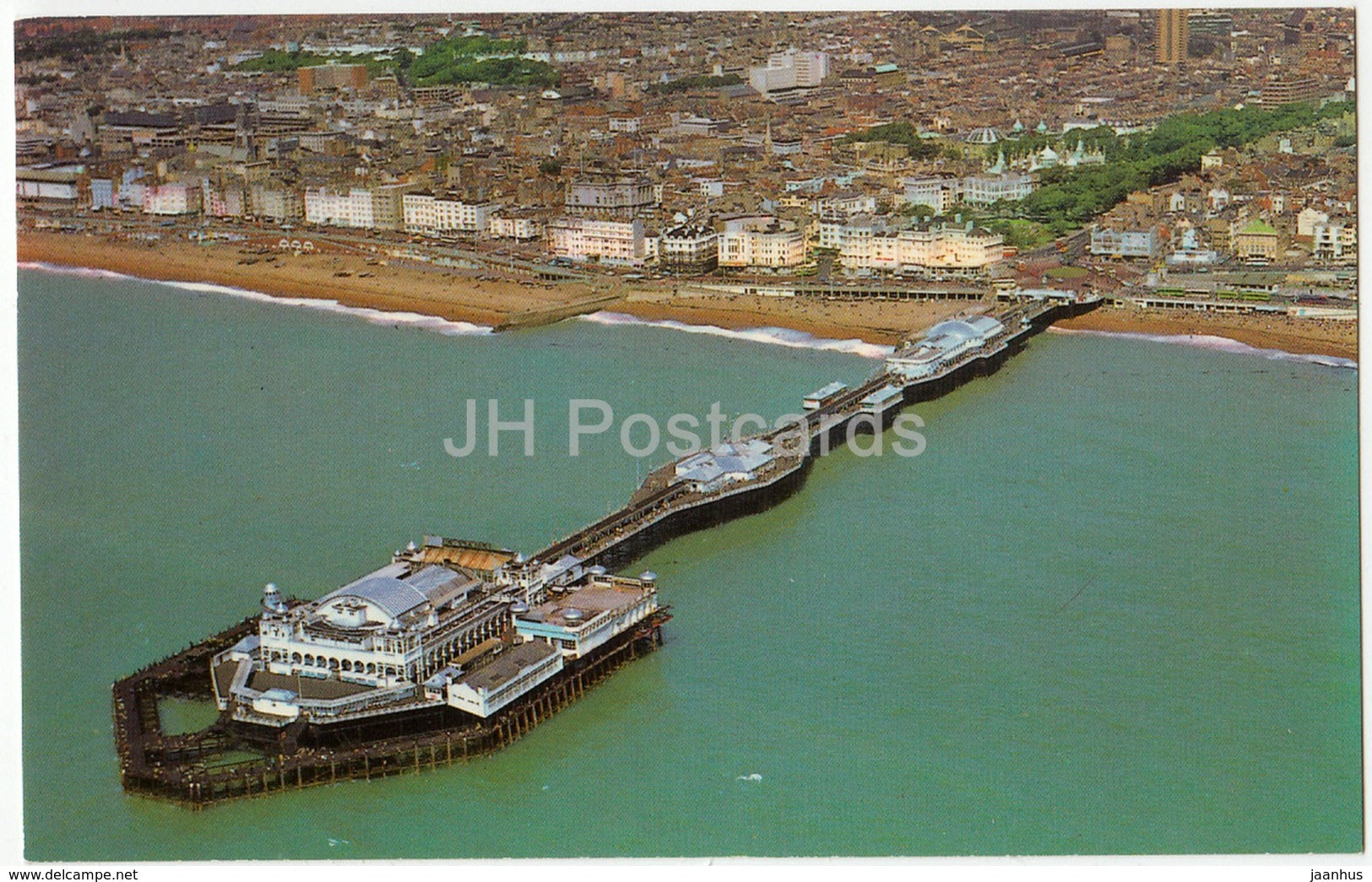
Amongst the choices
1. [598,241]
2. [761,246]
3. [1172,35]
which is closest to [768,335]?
[761,246]

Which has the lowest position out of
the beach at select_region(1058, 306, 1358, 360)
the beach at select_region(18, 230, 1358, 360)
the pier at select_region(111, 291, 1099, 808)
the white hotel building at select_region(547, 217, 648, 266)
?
the pier at select_region(111, 291, 1099, 808)

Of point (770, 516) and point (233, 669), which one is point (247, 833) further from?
point (770, 516)

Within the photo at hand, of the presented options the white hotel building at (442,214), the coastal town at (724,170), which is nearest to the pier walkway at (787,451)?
the coastal town at (724,170)

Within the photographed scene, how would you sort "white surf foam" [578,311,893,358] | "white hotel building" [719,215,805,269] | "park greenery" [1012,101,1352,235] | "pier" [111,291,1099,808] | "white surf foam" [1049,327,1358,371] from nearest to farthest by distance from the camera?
1. "pier" [111,291,1099,808]
2. "white surf foam" [1049,327,1358,371]
3. "white surf foam" [578,311,893,358]
4. "white hotel building" [719,215,805,269]
5. "park greenery" [1012,101,1352,235]

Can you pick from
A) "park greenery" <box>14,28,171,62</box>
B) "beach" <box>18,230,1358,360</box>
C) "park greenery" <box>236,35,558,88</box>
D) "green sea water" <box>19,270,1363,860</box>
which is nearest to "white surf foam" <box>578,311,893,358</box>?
"beach" <box>18,230,1358,360</box>

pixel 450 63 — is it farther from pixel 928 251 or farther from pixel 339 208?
pixel 928 251

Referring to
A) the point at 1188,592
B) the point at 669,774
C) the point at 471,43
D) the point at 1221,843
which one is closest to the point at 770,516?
the point at 1188,592

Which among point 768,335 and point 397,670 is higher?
point 768,335

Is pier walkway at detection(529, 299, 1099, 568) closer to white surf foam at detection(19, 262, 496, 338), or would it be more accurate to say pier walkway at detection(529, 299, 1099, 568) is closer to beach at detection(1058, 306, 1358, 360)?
beach at detection(1058, 306, 1358, 360)
